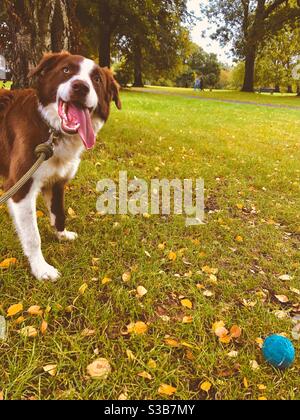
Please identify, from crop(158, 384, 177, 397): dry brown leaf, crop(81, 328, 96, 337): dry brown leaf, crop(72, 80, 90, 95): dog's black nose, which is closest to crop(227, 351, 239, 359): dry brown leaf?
crop(158, 384, 177, 397): dry brown leaf

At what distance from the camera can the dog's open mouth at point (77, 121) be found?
252 cm

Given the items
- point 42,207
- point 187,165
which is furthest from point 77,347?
point 187,165

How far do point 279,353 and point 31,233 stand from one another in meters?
2.01

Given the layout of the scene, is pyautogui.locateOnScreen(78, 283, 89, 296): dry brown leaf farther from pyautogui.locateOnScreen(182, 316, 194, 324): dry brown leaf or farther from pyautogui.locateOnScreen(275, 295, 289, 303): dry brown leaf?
pyautogui.locateOnScreen(275, 295, 289, 303): dry brown leaf

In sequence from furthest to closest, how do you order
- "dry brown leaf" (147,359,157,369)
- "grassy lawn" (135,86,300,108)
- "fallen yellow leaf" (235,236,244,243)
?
"grassy lawn" (135,86,300,108) < "fallen yellow leaf" (235,236,244,243) < "dry brown leaf" (147,359,157,369)

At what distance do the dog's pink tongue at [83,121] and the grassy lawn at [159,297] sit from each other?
1.15 m

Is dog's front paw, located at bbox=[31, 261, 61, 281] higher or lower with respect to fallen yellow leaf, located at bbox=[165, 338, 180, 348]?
higher

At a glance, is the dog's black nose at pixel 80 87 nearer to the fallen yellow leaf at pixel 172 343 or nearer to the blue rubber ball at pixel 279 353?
the fallen yellow leaf at pixel 172 343

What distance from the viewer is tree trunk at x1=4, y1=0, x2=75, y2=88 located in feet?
16.5

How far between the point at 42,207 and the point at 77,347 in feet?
7.34

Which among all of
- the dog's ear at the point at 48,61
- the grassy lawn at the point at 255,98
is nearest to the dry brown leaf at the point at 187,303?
the dog's ear at the point at 48,61

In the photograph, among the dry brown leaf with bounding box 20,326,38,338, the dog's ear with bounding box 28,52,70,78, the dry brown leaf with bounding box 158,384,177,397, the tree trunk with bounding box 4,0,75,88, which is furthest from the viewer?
the tree trunk with bounding box 4,0,75,88

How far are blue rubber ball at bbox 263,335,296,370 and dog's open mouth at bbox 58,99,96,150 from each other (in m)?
1.90

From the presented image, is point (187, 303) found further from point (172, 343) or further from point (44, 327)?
point (44, 327)
